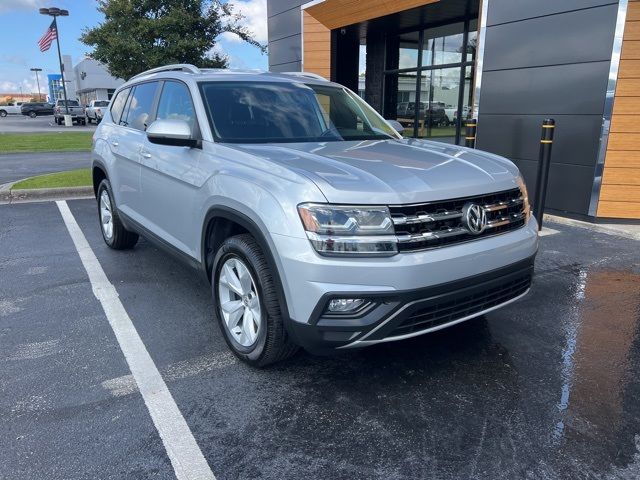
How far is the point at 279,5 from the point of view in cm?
1431

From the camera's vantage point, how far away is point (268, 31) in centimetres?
1534

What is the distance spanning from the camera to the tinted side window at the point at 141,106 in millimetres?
4703

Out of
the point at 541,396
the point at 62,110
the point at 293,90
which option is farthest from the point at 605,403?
the point at 62,110

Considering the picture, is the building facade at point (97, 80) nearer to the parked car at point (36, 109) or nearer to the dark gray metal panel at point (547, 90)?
the parked car at point (36, 109)

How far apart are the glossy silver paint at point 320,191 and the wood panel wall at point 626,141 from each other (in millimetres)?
4441

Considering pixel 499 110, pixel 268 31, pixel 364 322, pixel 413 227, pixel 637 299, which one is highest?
pixel 268 31

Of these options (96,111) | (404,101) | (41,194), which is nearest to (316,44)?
(404,101)

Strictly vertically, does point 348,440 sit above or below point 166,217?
below

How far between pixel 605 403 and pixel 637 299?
208 centimetres

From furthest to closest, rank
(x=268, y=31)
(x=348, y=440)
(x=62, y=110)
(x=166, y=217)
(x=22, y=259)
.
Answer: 1. (x=62, y=110)
2. (x=268, y=31)
3. (x=22, y=259)
4. (x=166, y=217)
5. (x=348, y=440)

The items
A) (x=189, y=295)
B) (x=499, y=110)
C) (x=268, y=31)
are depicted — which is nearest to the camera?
(x=189, y=295)

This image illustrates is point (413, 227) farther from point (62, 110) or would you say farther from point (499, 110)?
point (62, 110)

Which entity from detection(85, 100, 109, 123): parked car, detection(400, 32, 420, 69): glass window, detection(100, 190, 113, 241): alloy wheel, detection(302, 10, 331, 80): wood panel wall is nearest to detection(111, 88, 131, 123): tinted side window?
detection(100, 190, 113, 241): alloy wheel

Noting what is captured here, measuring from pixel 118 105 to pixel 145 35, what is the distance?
1660 centimetres
